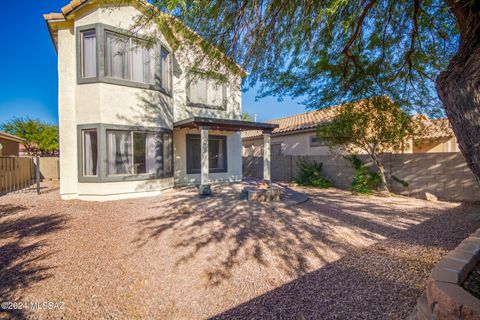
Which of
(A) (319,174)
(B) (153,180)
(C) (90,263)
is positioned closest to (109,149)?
(B) (153,180)

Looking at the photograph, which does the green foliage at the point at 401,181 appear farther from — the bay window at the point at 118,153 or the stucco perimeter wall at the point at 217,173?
the bay window at the point at 118,153

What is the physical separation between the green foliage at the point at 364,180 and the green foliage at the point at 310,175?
1.75m

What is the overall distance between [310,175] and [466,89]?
1028 cm

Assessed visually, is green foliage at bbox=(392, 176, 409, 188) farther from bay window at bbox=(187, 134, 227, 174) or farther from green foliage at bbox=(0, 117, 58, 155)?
green foliage at bbox=(0, 117, 58, 155)

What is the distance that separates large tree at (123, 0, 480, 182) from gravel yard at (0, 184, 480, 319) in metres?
2.09

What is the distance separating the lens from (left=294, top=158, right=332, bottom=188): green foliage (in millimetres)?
11812

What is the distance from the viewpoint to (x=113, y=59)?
8.47 metres

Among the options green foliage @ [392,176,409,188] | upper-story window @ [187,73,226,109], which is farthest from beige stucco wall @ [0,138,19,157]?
green foliage @ [392,176,409,188]

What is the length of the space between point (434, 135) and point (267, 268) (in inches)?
376

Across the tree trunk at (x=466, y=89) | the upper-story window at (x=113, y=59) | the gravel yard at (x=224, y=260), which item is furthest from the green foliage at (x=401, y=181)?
the upper-story window at (x=113, y=59)

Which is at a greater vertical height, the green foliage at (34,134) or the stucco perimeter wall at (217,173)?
the green foliage at (34,134)

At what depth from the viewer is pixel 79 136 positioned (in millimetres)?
8312

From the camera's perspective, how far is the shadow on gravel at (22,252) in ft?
9.63

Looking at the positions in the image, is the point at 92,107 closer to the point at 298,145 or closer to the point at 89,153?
the point at 89,153
